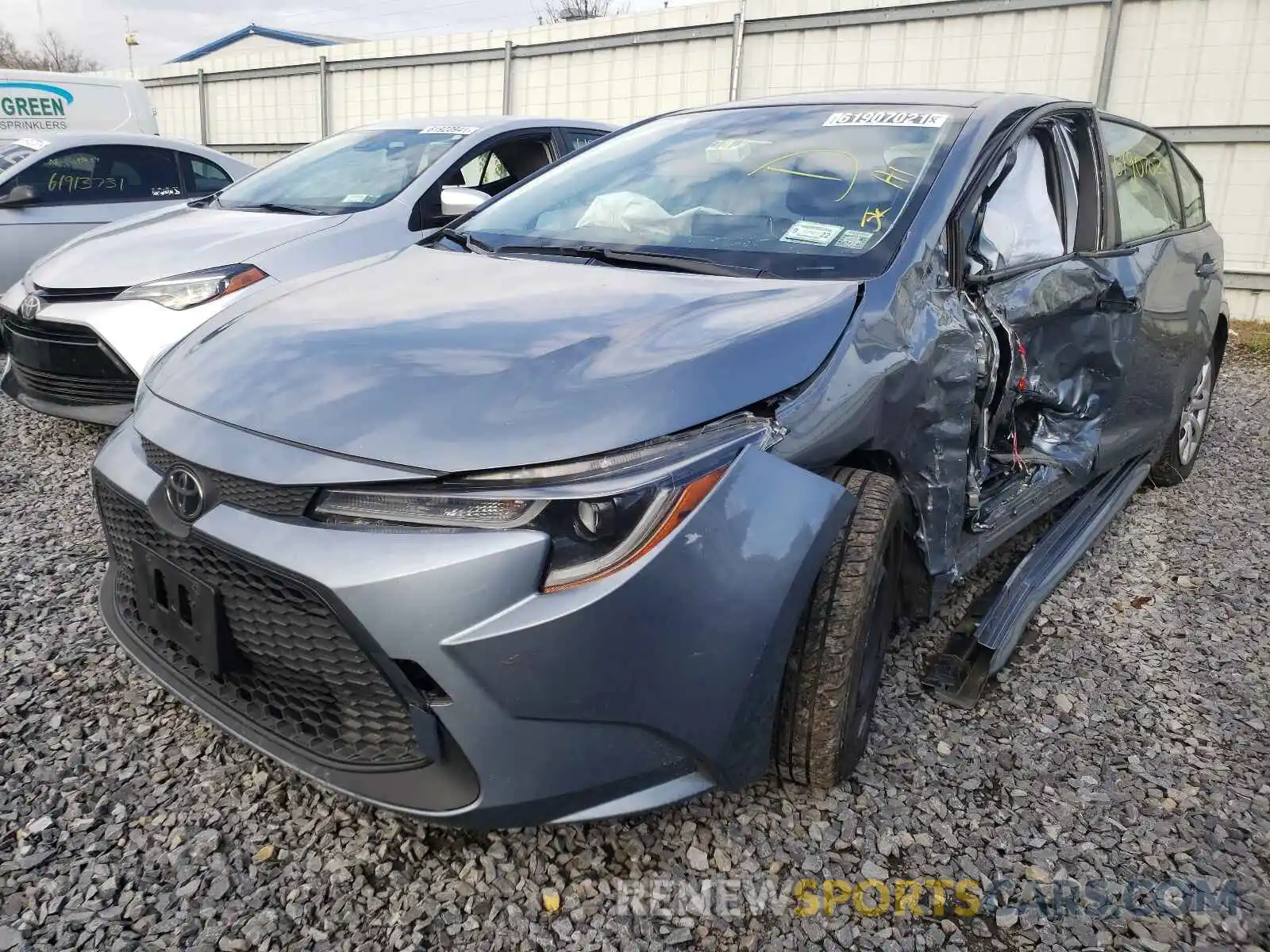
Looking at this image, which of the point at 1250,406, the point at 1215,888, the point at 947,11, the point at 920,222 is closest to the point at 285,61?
the point at 947,11

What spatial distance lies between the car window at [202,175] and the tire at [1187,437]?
6314 mm

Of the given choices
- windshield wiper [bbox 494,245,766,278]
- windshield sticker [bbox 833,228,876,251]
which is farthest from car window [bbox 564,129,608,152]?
windshield sticker [bbox 833,228,876,251]

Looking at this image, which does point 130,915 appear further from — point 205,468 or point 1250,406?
point 1250,406

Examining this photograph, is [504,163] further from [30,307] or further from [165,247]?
[30,307]

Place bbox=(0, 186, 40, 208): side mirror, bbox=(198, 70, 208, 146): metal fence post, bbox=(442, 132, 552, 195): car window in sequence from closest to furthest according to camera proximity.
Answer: bbox=(442, 132, 552, 195): car window → bbox=(0, 186, 40, 208): side mirror → bbox=(198, 70, 208, 146): metal fence post

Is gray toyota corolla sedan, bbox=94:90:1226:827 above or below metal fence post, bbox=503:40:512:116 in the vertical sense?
below

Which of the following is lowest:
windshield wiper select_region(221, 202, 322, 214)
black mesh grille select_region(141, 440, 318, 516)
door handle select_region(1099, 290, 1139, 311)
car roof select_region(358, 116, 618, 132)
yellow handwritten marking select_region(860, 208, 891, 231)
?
black mesh grille select_region(141, 440, 318, 516)

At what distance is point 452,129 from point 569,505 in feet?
13.6

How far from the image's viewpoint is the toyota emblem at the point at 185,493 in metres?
1.65

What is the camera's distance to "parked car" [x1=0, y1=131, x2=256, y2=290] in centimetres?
593

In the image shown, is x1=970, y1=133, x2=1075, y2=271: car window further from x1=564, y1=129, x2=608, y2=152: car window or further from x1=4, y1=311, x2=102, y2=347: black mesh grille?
x1=4, y1=311, x2=102, y2=347: black mesh grille

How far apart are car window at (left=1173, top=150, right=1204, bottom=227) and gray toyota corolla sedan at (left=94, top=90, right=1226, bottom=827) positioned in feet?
7.01

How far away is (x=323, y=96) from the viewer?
1541cm

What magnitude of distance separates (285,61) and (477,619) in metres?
17.2
